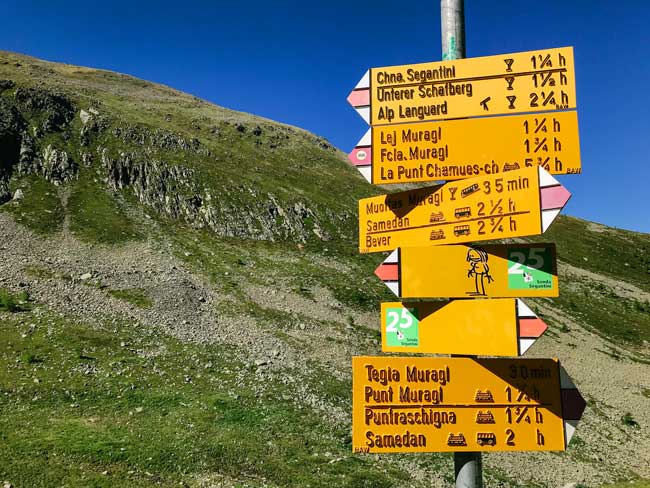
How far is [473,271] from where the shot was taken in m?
4.23

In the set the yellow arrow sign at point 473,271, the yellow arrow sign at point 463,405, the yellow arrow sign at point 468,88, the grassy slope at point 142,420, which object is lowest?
the grassy slope at point 142,420

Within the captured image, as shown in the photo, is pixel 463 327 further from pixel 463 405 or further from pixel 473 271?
pixel 463 405

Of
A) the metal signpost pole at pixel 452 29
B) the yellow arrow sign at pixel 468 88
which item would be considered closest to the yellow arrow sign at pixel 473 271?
the yellow arrow sign at pixel 468 88

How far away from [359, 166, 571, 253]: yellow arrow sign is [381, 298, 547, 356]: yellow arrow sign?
2.27 feet

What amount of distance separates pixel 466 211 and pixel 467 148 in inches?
27.6

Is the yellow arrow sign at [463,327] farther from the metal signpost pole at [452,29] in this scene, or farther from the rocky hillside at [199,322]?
the rocky hillside at [199,322]

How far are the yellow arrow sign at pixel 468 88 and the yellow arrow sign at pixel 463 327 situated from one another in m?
2.06

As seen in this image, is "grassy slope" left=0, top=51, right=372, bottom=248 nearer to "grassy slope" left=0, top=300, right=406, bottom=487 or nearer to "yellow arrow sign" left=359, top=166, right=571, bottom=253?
"grassy slope" left=0, top=300, right=406, bottom=487

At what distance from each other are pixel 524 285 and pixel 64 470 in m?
13.4

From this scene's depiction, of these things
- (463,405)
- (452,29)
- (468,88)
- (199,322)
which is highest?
(452,29)

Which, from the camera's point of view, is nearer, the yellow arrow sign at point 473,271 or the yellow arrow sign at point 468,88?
the yellow arrow sign at point 473,271

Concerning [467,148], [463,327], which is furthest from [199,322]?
[467,148]

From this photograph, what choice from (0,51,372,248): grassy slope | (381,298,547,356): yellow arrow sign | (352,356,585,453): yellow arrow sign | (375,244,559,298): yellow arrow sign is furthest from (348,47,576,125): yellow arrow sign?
(0,51,372,248): grassy slope

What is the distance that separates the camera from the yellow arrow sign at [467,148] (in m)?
4.22
